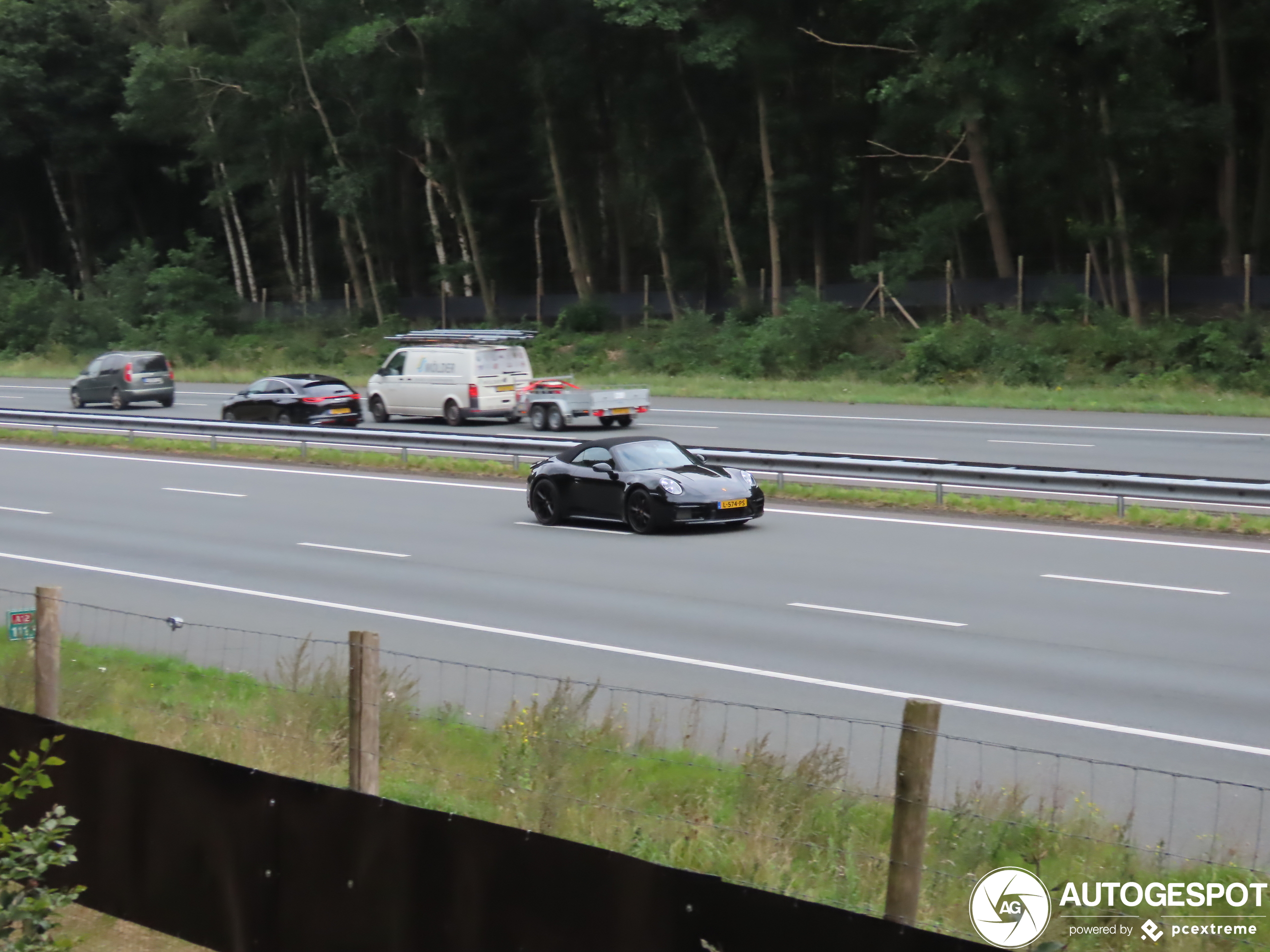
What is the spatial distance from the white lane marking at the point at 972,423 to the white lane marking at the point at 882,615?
17.9 metres

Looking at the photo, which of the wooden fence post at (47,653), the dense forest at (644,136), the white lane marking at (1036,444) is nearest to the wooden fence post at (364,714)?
the wooden fence post at (47,653)

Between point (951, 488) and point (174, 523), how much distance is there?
11892mm

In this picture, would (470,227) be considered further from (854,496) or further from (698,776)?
(698,776)

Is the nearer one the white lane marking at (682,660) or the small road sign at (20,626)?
the white lane marking at (682,660)

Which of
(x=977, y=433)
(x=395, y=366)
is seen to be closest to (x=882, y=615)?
(x=977, y=433)

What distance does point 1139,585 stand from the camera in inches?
617

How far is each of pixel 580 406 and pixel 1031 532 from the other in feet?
51.5

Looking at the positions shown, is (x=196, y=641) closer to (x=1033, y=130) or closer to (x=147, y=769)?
(x=147, y=769)

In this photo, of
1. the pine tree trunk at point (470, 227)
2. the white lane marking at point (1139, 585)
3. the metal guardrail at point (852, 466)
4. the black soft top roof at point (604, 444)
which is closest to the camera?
the white lane marking at point (1139, 585)

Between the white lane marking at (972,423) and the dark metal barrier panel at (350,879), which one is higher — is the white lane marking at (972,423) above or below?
below

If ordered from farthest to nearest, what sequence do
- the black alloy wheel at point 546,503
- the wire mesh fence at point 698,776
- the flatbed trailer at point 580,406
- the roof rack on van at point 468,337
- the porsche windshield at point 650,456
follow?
the roof rack on van at point 468,337 → the flatbed trailer at point 580,406 → the black alloy wheel at point 546,503 → the porsche windshield at point 650,456 → the wire mesh fence at point 698,776

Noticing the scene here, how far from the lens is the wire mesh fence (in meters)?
6.88

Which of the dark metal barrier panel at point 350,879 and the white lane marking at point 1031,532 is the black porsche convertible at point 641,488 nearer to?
the white lane marking at point 1031,532

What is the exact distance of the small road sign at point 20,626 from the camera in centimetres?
1016
